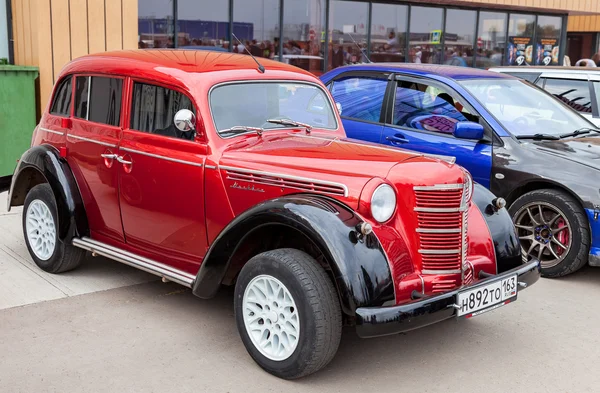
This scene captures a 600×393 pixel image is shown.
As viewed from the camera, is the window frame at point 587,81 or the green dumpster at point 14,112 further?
the window frame at point 587,81

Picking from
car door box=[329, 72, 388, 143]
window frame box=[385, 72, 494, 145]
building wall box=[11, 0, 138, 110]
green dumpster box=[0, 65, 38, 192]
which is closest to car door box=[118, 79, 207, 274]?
car door box=[329, 72, 388, 143]

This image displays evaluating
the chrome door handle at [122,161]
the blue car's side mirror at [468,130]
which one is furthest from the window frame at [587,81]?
the chrome door handle at [122,161]

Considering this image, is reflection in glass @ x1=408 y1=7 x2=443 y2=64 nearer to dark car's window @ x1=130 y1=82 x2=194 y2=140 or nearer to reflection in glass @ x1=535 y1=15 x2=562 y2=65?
reflection in glass @ x1=535 y1=15 x2=562 y2=65

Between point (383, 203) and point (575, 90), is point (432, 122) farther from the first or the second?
point (575, 90)

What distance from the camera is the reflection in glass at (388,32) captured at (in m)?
14.1

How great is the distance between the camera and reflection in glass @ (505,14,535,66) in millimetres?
16734

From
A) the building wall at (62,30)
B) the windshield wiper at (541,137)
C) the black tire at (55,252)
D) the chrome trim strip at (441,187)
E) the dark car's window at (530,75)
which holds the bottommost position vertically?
the black tire at (55,252)

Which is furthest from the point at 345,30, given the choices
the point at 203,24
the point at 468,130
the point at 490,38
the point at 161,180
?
the point at 161,180

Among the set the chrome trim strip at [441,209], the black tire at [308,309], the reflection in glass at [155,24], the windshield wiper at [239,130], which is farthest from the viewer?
the reflection in glass at [155,24]

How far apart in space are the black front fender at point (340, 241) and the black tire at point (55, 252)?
6.62ft

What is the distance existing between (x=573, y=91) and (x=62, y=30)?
21.6ft

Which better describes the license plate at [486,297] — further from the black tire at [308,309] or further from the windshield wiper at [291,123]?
the windshield wiper at [291,123]

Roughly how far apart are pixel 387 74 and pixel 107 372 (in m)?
4.31

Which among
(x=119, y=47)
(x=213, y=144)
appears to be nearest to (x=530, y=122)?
(x=213, y=144)
